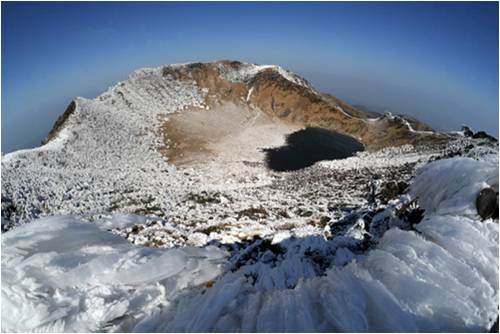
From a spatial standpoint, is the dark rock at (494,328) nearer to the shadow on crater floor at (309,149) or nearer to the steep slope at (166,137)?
the steep slope at (166,137)

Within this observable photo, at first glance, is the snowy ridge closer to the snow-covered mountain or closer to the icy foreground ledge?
the snow-covered mountain

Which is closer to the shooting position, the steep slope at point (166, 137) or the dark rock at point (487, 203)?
the dark rock at point (487, 203)

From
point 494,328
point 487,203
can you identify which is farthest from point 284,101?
point 494,328

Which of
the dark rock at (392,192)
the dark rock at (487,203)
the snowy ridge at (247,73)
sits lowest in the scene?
the dark rock at (392,192)

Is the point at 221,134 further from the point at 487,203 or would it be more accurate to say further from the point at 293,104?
the point at 487,203

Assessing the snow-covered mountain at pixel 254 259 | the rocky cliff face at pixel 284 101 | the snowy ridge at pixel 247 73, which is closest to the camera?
the snow-covered mountain at pixel 254 259

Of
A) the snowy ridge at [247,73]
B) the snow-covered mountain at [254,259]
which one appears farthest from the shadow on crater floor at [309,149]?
the snowy ridge at [247,73]
